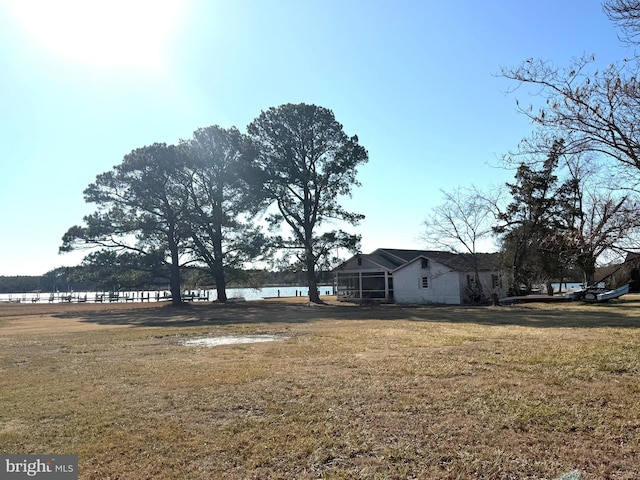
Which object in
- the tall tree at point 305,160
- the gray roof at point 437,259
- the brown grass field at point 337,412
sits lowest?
the brown grass field at point 337,412

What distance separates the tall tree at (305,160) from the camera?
1345 inches

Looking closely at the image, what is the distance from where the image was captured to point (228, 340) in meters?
13.3

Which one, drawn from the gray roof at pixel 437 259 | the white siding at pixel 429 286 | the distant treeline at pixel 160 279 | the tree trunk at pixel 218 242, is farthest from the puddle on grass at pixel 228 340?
the tree trunk at pixel 218 242

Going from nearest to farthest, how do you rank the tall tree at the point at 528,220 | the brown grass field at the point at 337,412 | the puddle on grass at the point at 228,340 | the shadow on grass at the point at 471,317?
the brown grass field at the point at 337,412 < the puddle on grass at the point at 228,340 < the shadow on grass at the point at 471,317 < the tall tree at the point at 528,220

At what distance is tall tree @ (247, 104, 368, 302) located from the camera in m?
34.2

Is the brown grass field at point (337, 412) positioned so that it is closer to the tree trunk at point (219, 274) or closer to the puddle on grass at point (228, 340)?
the puddle on grass at point (228, 340)

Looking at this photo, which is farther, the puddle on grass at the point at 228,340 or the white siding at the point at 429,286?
the white siding at the point at 429,286

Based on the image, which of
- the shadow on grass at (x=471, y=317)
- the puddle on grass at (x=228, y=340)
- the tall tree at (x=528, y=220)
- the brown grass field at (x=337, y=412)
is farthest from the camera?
the tall tree at (x=528, y=220)

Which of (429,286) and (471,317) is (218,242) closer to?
(429,286)

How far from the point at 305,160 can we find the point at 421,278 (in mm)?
12636

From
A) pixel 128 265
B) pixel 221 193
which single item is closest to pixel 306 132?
pixel 221 193

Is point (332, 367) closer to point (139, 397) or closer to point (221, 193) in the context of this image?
point (139, 397)

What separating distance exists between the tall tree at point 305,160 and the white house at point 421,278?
5.23 metres

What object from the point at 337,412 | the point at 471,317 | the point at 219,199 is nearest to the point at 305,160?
the point at 219,199
